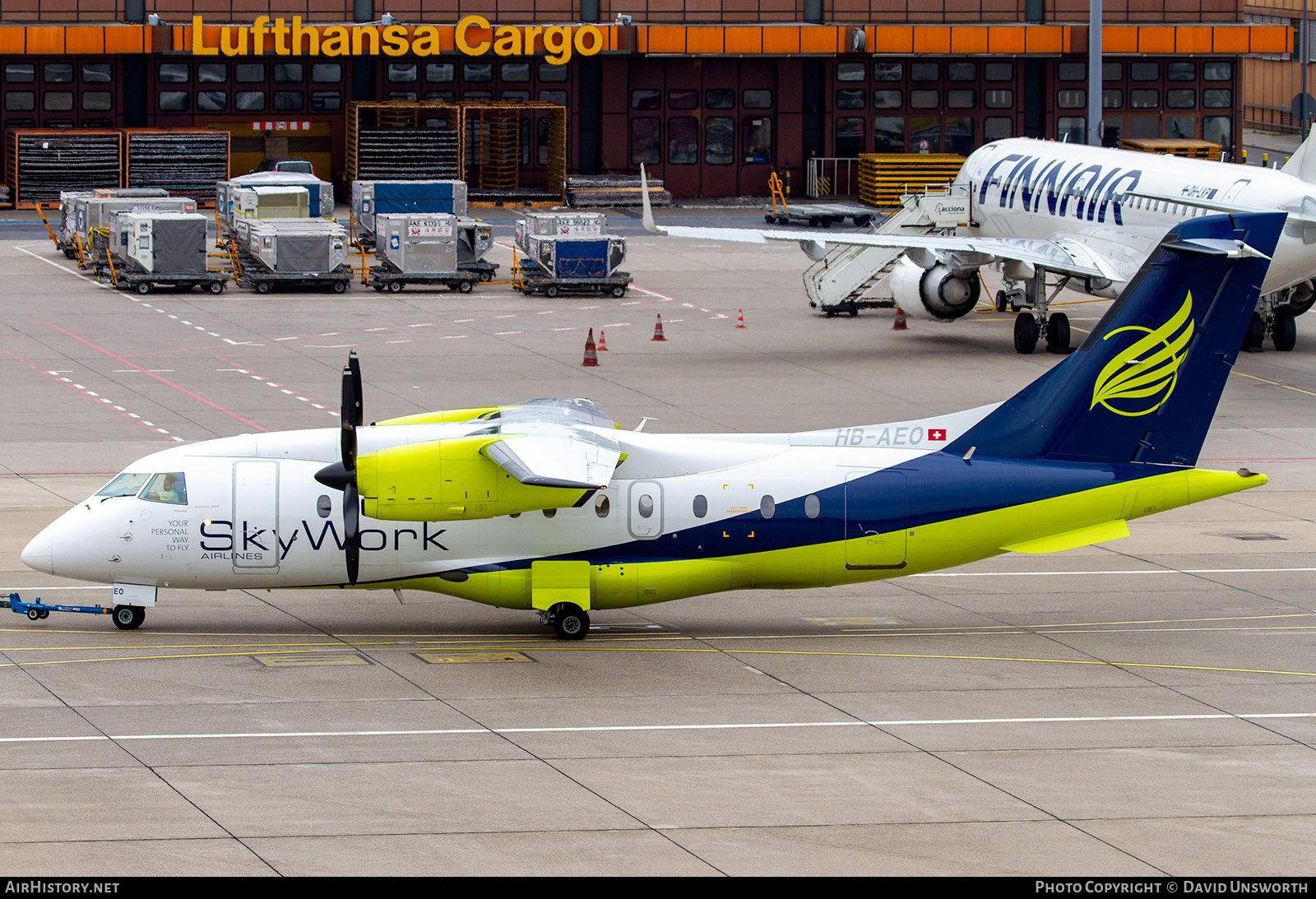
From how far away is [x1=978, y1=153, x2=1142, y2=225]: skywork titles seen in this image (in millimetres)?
50000

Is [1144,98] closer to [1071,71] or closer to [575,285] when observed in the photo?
[1071,71]

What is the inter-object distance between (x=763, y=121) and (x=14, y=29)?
3493 centimetres

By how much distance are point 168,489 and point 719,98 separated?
6674 cm

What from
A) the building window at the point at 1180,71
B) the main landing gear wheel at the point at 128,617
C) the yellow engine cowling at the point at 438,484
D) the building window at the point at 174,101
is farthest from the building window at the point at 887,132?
the main landing gear wheel at the point at 128,617

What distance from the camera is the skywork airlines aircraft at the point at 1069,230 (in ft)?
152

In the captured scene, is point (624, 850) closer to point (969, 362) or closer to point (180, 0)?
point (969, 362)

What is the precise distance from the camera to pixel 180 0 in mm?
83750

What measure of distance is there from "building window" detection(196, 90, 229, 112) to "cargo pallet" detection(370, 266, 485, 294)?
29364mm

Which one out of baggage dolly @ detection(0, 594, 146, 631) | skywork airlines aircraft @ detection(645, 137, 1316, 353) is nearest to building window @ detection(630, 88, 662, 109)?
skywork airlines aircraft @ detection(645, 137, 1316, 353)

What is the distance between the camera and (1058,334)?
51500mm

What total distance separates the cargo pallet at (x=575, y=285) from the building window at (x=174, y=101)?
108ft

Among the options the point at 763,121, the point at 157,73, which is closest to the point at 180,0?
the point at 157,73

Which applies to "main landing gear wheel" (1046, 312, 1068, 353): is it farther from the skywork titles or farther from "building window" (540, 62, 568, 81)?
"building window" (540, 62, 568, 81)

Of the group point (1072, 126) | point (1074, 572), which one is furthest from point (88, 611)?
point (1072, 126)
